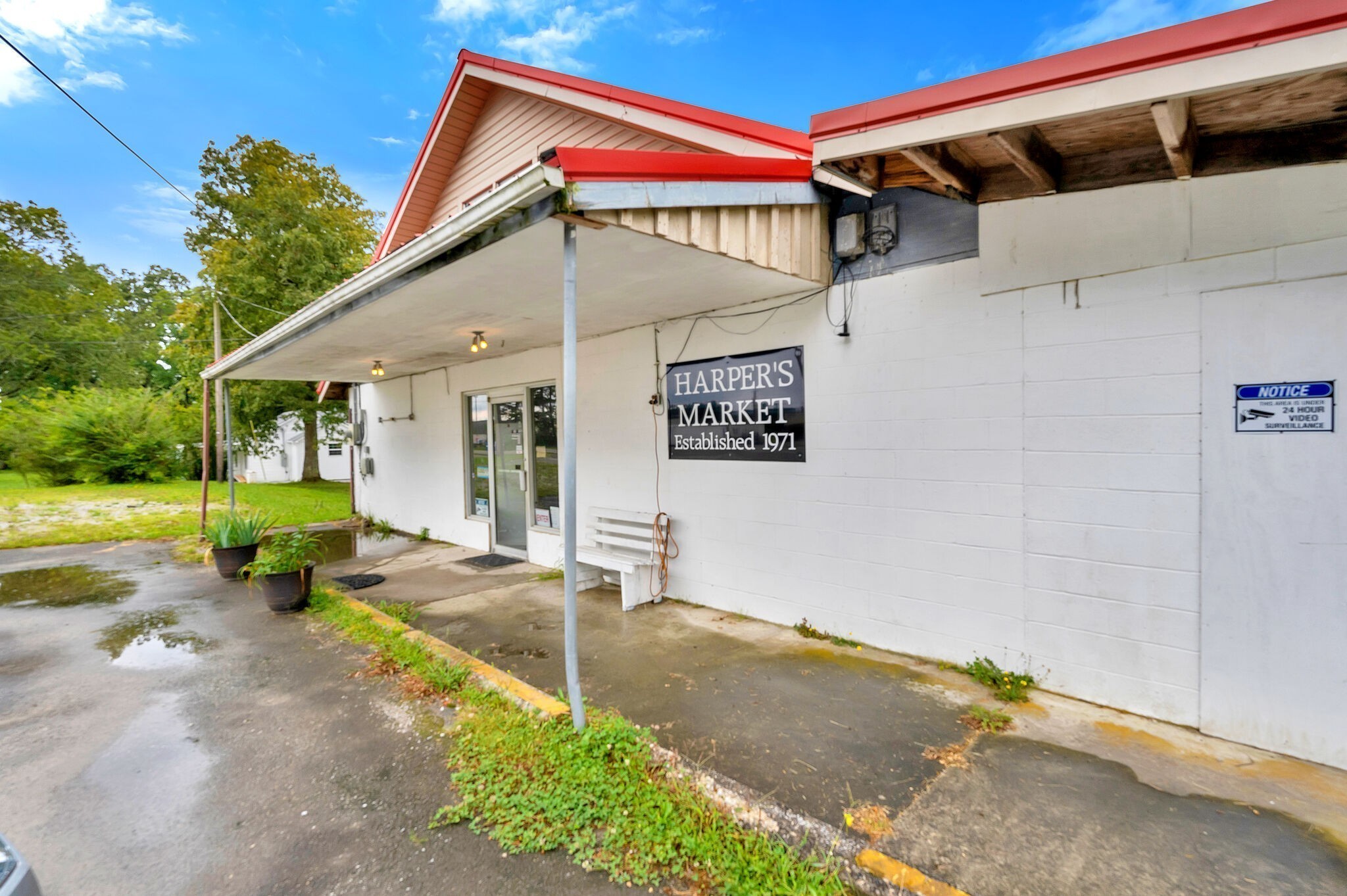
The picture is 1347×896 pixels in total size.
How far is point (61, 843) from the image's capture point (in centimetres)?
219

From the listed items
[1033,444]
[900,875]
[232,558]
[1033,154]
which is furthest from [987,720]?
[232,558]

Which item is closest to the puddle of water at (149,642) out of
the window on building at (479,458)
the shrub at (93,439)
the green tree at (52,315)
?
the window on building at (479,458)

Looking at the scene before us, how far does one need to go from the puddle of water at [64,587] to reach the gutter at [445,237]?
3.73 metres

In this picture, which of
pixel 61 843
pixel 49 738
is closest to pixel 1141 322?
pixel 61 843

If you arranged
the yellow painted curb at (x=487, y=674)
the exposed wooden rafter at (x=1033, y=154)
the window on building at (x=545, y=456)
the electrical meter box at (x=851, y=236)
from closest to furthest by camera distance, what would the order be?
1. the exposed wooden rafter at (x=1033, y=154)
2. the yellow painted curb at (x=487, y=674)
3. the electrical meter box at (x=851, y=236)
4. the window on building at (x=545, y=456)

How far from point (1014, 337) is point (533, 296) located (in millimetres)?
3126

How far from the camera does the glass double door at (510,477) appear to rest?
22.3ft

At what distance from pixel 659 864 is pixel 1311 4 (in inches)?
139

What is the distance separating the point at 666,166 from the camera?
104 inches

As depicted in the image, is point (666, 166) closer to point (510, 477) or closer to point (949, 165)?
point (949, 165)

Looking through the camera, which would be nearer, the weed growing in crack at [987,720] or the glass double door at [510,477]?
the weed growing in crack at [987,720]

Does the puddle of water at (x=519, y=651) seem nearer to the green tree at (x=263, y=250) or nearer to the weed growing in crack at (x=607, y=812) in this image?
the weed growing in crack at (x=607, y=812)

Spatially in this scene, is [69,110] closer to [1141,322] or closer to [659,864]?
[659,864]

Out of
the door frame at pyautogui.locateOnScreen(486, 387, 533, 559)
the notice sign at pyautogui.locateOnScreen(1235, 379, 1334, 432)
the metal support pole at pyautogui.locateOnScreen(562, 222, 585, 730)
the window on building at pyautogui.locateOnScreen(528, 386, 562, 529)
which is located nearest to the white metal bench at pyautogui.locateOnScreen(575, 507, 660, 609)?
the window on building at pyautogui.locateOnScreen(528, 386, 562, 529)
